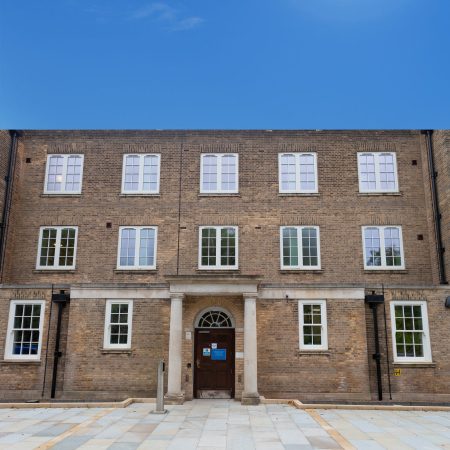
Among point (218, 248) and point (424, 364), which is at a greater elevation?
point (218, 248)

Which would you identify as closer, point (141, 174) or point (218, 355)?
point (218, 355)

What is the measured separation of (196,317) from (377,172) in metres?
9.14

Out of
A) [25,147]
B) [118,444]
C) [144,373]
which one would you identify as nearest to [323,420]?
[118,444]

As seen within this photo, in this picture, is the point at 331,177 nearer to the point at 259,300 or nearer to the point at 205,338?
the point at 259,300

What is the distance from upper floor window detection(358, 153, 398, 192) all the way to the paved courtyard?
8506mm

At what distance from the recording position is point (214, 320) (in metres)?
16.7

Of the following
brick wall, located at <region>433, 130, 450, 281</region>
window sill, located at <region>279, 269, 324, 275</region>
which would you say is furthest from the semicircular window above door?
brick wall, located at <region>433, 130, 450, 281</region>

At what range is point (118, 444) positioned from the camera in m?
9.71

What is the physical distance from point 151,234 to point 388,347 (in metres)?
9.55

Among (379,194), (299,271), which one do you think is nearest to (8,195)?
(299,271)

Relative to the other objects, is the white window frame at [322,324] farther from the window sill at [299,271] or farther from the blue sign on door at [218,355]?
the blue sign on door at [218,355]

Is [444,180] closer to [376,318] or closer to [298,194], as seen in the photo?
[298,194]

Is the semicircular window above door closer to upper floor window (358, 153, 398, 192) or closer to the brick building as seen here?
the brick building

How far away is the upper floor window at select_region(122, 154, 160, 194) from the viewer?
61.5ft
